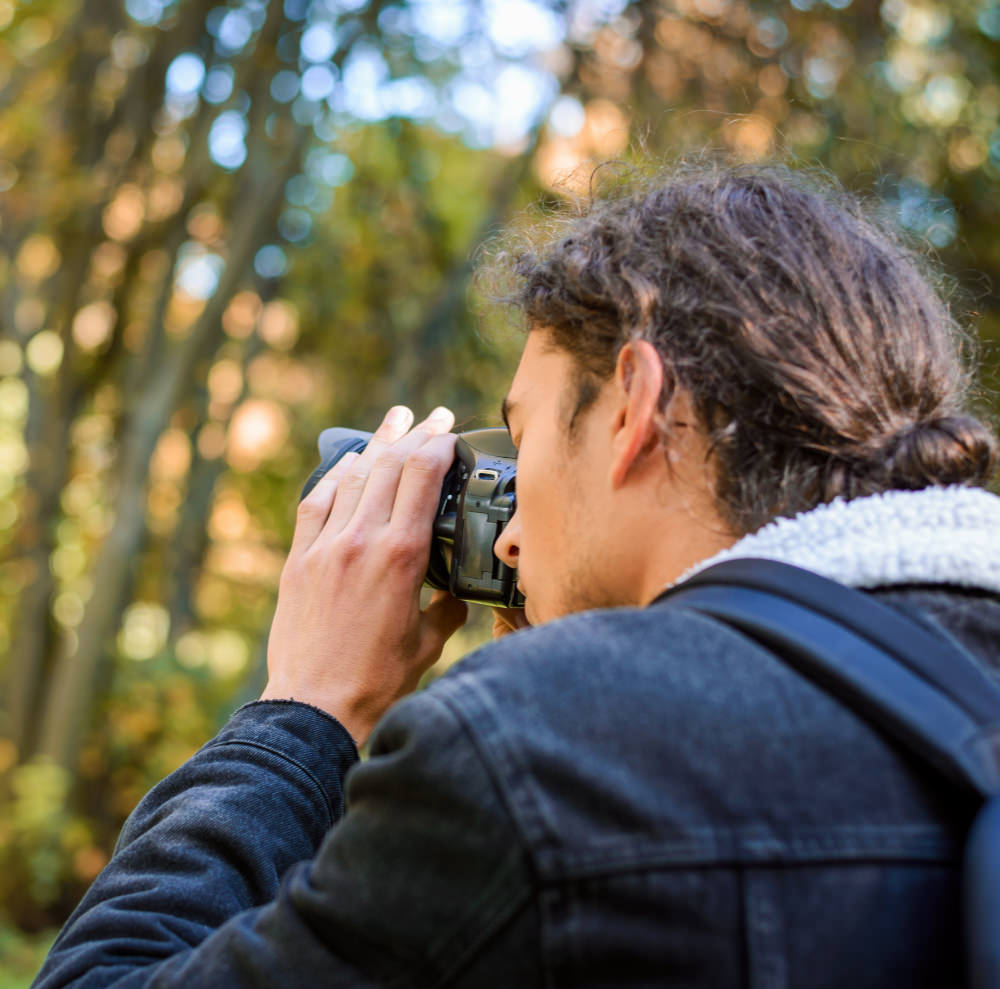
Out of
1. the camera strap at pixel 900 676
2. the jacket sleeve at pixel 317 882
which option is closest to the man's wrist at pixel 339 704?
the jacket sleeve at pixel 317 882

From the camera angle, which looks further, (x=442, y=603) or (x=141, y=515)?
(x=141, y=515)

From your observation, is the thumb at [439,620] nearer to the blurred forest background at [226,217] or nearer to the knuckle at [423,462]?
the knuckle at [423,462]

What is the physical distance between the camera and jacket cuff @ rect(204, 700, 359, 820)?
1066 mm

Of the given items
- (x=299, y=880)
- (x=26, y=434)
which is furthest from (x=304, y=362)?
(x=299, y=880)

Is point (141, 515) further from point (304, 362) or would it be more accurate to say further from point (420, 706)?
point (420, 706)

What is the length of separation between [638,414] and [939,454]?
0.86 feet

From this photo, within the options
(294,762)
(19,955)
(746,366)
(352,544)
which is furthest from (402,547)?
(19,955)

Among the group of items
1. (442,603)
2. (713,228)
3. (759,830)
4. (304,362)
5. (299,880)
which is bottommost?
(304,362)

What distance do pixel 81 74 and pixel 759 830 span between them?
5610 millimetres

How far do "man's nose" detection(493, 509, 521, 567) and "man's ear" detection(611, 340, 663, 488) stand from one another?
24cm

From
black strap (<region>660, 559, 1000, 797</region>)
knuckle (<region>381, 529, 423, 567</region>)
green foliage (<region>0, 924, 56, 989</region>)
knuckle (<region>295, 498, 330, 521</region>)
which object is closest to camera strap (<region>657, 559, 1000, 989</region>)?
black strap (<region>660, 559, 1000, 797</region>)

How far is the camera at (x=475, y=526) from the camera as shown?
4.37 feet

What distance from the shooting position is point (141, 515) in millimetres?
5336

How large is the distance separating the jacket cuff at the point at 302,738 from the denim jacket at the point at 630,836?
288 mm
